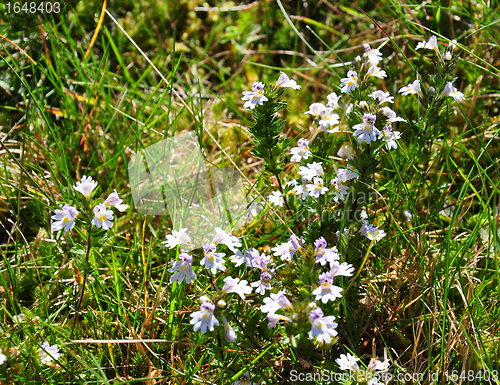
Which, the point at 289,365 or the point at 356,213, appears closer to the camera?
the point at 289,365

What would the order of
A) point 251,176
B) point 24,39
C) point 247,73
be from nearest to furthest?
point 251,176, point 24,39, point 247,73

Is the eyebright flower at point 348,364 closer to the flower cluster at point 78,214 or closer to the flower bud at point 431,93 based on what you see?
the flower cluster at point 78,214

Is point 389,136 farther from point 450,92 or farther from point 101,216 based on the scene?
point 101,216

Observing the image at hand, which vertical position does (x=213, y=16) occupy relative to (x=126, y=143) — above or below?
above

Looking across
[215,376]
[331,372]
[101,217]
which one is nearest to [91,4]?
[101,217]

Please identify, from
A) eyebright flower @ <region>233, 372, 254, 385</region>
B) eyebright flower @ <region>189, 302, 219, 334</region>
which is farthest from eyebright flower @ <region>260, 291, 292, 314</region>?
eyebright flower @ <region>233, 372, 254, 385</region>

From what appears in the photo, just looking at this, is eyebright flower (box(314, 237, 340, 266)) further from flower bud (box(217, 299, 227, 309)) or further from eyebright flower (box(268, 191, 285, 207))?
eyebright flower (box(268, 191, 285, 207))

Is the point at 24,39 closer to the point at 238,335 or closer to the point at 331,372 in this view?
the point at 238,335
